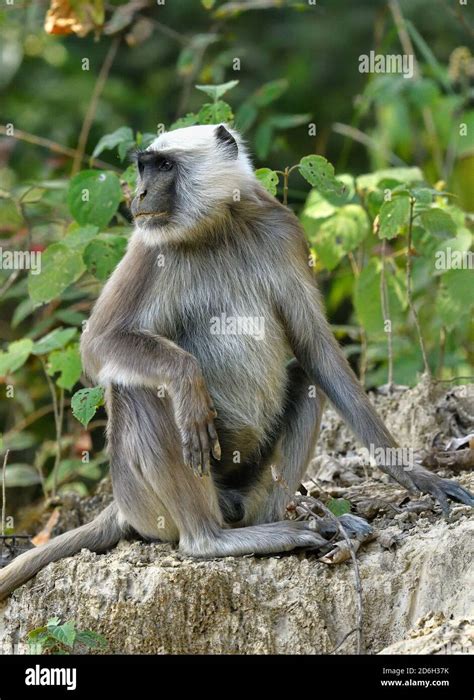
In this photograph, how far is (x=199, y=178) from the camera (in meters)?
5.11

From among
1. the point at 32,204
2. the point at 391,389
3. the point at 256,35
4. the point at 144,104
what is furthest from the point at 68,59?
the point at 391,389

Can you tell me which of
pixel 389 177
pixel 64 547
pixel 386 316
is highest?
pixel 389 177

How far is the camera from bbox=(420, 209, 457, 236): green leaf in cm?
612

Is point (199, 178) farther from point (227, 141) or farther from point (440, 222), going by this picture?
point (440, 222)

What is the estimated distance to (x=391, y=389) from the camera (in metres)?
6.47

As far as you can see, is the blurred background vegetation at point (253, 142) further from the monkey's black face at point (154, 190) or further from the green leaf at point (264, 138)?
the monkey's black face at point (154, 190)

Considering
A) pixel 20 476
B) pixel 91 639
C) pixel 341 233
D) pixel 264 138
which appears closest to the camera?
pixel 91 639

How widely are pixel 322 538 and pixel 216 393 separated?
805mm

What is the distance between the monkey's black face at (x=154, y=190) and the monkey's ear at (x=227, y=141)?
0.30 meters

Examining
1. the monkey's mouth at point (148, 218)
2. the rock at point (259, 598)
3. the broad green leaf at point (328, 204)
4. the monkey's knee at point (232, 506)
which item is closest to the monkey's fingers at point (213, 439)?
the rock at point (259, 598)

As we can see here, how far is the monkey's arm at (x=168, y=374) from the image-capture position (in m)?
4.66

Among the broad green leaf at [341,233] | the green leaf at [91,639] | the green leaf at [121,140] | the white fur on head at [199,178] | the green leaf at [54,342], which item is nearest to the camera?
the green leaf at [91,639]

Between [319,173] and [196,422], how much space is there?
66.7 inches

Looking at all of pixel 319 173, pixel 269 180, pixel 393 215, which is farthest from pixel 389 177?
pixel 269 180
